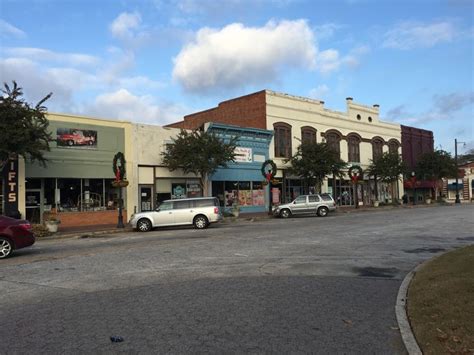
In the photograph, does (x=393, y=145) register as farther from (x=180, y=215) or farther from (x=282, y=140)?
(x=180, y=215)

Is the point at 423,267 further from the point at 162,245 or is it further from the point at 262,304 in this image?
the point at 162,245

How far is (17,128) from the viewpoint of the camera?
74.2 feet

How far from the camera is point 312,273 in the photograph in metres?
10.6

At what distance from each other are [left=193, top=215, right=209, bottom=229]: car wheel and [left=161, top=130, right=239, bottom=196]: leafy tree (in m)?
7.58

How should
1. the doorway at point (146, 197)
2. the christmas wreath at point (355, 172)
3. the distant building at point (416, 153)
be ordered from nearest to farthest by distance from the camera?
1. the doorway at point (146, 197)
2. the christmas wreath at point (355, 172)
3. the distant building at point (416, 153)

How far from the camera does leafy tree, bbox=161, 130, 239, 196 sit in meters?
31.9

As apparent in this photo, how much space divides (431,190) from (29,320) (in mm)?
69590

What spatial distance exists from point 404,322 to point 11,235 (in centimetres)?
1157

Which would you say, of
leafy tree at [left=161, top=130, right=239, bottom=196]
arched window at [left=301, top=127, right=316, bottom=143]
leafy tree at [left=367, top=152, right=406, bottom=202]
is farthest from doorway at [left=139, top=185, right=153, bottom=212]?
leafy tree at [left=367, top=152, right=406, bottom=202]

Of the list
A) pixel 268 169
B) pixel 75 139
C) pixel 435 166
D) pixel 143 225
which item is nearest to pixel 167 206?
pixel 143 225

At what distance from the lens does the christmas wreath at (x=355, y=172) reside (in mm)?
49219

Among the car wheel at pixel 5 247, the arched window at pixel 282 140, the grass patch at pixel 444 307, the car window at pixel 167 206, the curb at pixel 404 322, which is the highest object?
the arched window at pixel 282 140

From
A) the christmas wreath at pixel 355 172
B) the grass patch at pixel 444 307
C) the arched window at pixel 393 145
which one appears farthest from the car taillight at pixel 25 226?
the arched window at pixel 393 145

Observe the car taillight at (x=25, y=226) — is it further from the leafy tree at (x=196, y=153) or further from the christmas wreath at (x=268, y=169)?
the christmas wreath at (x=268, y=169)
